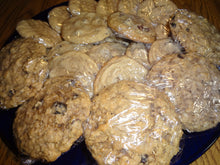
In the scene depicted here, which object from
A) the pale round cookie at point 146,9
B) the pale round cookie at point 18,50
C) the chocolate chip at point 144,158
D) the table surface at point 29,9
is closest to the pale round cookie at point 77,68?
the pale round cookie at point 18,50

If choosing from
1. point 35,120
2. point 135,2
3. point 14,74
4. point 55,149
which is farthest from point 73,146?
point 135,2

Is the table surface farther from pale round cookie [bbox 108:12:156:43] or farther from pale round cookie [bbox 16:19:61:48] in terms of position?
pale round cookie [bbox 108:12:156:43]

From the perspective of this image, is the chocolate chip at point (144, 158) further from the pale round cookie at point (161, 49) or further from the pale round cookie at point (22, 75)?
the pale round cookie at point (22, 75)

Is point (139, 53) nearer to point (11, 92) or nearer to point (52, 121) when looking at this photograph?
point (52, 121)

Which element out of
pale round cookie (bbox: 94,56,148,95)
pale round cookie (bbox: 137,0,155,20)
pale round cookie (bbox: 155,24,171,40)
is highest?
pale round cookie (bbox: 137,0,155,20)

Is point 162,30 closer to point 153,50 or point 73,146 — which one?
point 153,50

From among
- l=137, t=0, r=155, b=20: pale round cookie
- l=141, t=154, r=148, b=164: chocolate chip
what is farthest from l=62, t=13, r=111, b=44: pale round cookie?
l=141, t=154, r=148, b=164: chocolate chip

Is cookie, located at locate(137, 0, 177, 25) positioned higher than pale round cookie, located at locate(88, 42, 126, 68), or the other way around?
cookie, located at locate(137, 0, 177, 25)
